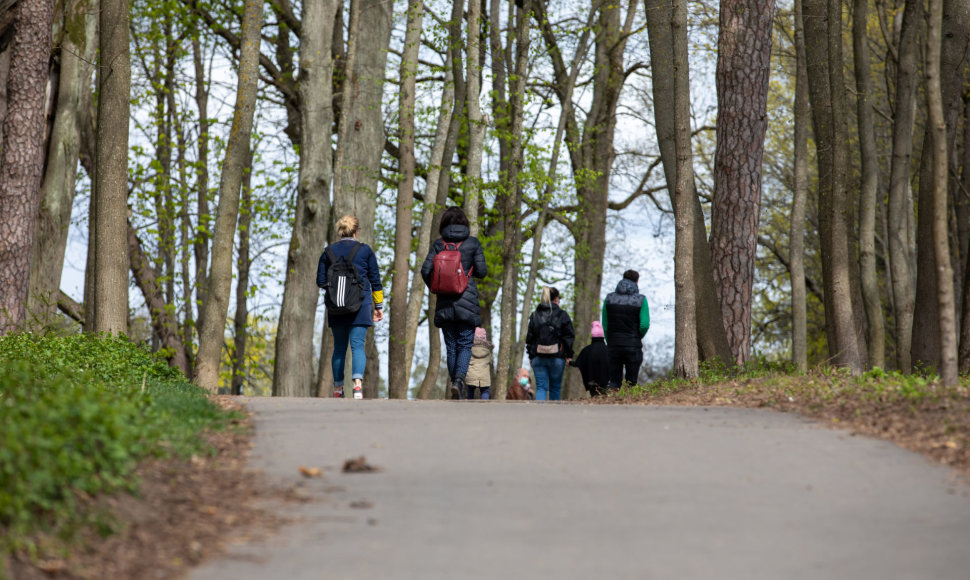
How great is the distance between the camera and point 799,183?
20.1 m

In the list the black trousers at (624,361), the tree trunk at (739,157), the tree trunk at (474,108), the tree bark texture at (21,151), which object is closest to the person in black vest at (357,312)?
the black trousers at (624,361)

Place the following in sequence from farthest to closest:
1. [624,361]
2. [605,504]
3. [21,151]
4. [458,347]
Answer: [21,151] → [624,361] → [458,347] → [605,504]

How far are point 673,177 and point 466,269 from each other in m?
3.17

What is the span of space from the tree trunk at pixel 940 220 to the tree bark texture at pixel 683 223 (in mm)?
3230

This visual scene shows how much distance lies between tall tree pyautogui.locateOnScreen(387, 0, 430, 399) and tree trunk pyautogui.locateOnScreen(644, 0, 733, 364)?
700 centimetres

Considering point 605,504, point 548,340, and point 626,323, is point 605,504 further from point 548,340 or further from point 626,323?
point 548,340

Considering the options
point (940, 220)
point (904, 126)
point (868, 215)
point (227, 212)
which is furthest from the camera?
point (868, 215)

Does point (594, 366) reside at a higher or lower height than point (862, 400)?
higher

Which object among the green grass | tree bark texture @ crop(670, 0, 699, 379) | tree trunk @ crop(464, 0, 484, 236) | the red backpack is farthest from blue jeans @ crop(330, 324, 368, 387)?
tree trunk @ crop(464, 0, 484, 236)

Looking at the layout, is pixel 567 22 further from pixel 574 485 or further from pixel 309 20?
pixel 574 485

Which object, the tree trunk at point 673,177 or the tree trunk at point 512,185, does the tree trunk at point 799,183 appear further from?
the tree trunk at point 512,185

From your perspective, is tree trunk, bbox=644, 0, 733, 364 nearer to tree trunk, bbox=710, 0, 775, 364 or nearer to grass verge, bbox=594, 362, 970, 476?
tree trunk, bbox=710, 0, 775, 364

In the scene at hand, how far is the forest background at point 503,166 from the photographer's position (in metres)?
13.0

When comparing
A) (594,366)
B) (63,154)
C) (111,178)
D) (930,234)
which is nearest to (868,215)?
(930,234)
